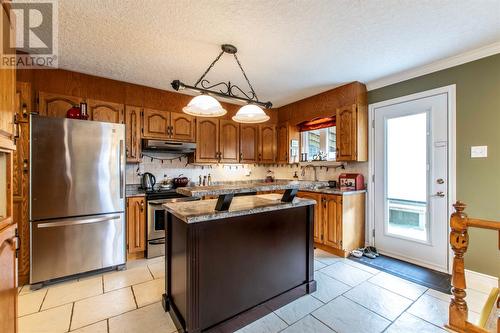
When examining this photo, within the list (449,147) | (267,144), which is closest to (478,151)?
(449,147)

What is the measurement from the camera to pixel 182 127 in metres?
3.79

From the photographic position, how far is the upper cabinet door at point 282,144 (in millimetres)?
4664

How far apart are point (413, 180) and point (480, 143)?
784 mm

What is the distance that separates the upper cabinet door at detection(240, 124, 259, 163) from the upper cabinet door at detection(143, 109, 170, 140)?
1.44 metres

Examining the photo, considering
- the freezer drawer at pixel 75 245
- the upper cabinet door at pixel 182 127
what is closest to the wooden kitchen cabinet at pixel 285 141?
the upper cabinet door at pixel 182 127

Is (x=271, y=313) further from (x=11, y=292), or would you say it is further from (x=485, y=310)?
(x=11, y=292)

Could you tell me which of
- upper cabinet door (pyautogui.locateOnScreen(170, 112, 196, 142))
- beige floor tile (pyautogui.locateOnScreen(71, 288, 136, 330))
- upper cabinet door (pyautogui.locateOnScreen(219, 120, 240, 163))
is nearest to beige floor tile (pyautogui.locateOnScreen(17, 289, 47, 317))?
beige floor tile (pyautogui.locateOnScreen(71, 288, 136, 330))

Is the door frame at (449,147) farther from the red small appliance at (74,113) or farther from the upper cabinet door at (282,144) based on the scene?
the red small appliance at (74,113)

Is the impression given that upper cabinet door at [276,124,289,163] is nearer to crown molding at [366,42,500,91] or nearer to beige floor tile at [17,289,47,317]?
crown molding at [366,42,500,91]

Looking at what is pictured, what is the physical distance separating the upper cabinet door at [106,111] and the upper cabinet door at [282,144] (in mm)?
2921

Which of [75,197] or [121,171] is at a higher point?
[121,171]

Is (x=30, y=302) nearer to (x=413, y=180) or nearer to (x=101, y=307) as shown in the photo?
(x=101, y=307)

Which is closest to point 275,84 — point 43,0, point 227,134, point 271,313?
point 227,134

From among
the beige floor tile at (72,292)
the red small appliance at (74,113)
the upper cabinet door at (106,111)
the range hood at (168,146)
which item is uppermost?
the upper cabinet door at (106,111)
